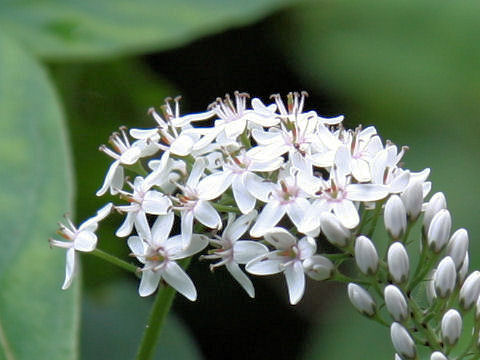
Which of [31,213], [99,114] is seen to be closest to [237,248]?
[31,213]

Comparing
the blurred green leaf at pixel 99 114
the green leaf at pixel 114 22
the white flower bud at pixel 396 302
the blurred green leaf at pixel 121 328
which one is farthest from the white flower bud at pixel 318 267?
the blurred green leaf at pixel 99 114

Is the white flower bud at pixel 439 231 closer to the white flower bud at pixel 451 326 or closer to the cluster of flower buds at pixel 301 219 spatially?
the cluster of flower buds at pixel 301 219

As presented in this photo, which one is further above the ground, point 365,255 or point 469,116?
point 365,255

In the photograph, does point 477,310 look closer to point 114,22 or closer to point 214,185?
point 214,185

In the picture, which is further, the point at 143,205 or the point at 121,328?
the point at 121,328

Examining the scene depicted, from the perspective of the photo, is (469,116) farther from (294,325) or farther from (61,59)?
(61,59)

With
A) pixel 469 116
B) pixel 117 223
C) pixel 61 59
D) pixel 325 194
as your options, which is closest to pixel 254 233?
pixel 325 194
